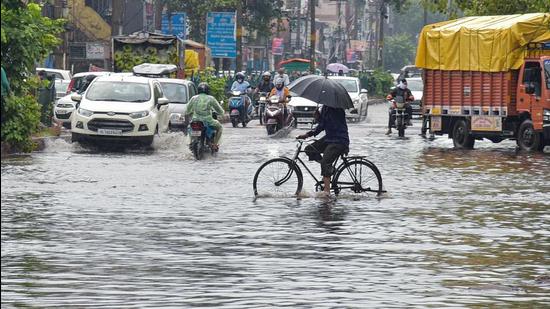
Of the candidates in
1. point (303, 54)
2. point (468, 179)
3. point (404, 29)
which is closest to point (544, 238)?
point (468, 179)

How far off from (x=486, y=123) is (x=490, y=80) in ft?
3.25

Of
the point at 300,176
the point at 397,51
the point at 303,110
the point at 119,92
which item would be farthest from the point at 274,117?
the point at 397,51

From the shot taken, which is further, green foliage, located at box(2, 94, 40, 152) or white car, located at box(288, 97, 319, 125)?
white car, located at box(288, 97, 319, 125)

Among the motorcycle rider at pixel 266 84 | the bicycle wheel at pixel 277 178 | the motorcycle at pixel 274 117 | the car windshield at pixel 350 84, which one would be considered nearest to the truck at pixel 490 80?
the motorcycle at pixel 274 117

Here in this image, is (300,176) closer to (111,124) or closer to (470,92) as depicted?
(111,124)

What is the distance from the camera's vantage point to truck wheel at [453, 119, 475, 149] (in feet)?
113

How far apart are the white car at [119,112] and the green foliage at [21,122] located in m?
0.97

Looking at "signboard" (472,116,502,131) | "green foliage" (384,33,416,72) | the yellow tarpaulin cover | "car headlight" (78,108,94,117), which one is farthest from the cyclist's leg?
"green foliage" (384,33,416,72)

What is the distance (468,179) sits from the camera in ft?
77.2

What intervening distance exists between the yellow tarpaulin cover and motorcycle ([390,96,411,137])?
295 centimetres

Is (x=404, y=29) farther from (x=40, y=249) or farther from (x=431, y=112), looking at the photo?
(x=40, y=249)

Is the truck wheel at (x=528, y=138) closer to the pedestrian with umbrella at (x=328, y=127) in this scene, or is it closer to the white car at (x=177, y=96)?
the white car at (x=177, y=96)

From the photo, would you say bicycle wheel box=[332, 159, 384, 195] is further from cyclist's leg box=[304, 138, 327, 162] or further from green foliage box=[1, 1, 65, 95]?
green foliage box=[1, 1, 65, 95]

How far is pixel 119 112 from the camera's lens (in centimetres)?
2962
